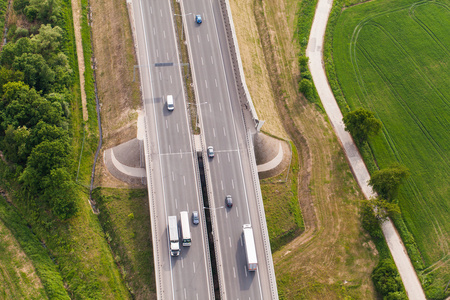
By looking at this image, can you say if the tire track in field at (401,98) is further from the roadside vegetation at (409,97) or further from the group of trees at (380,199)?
the group of trees at (380,199)

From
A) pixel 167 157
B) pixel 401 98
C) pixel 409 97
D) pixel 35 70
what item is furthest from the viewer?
pixel 409 97

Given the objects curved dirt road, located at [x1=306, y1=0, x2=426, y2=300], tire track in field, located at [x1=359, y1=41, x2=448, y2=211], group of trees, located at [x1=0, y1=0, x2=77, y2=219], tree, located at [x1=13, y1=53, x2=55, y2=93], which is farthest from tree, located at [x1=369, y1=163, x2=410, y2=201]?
tree, located at [x1=13, y1=53, x2=55, y2=93]

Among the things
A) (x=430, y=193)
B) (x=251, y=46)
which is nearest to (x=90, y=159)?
(x=251, y=46)

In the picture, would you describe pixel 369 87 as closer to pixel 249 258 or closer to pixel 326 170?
pixel 326 170

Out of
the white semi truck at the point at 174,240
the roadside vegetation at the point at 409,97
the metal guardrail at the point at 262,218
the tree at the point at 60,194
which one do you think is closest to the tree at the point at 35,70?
the tree at the point at 60,194

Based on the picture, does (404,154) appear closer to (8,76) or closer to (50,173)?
(50,173)

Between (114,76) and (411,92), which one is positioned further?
(411,92)

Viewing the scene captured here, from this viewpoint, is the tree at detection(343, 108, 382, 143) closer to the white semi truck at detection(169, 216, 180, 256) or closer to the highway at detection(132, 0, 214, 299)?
the highway at detection(132, 0, 214, 299)

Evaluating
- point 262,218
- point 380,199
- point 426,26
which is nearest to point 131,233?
point 262,218
